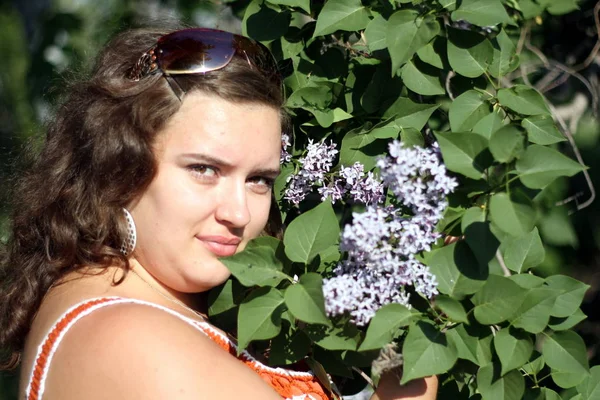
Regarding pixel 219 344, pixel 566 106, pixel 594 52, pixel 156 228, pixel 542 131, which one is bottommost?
pixel 566 106

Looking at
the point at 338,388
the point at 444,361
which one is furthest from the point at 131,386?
the point at 338,388

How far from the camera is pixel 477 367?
54.0 inches

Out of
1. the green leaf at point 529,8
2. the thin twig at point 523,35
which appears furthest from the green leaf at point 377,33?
the thin twig at point 523,35

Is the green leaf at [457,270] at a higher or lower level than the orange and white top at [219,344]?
higher

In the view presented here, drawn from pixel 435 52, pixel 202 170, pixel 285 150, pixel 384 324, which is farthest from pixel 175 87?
pixel 384 324

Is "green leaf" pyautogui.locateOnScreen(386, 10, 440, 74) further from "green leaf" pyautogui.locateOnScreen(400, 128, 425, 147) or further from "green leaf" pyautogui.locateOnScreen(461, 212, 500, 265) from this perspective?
"green leaf" pyautogui.locateOnScreen(461, 212, 500, 265)

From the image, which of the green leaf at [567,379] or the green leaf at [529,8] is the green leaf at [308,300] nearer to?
the green leaf at [567,379]

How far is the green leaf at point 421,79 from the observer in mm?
1528

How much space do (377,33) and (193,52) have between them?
358 mm

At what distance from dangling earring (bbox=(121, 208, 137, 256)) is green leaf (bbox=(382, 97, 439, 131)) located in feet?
1.79

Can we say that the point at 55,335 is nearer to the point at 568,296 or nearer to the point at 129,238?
the point at 129,238

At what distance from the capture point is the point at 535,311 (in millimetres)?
1297

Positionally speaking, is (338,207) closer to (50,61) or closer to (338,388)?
(338,388)

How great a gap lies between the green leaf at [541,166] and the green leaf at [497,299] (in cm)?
18
